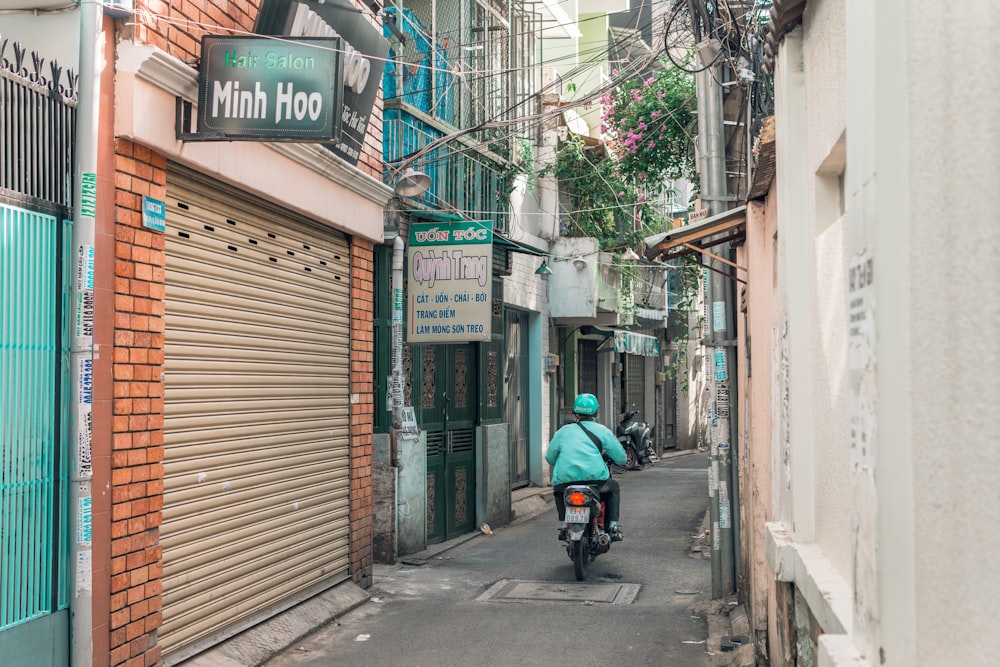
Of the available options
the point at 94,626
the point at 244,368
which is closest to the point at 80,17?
the point at 244,368

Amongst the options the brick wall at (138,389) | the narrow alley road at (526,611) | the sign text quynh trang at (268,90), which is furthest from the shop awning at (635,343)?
the brick wall at (138,389)

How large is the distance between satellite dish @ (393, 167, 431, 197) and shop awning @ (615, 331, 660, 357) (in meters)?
12.8

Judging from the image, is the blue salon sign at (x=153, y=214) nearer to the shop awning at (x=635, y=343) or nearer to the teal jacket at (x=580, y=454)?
the teal jacket at (x=580, y=454)

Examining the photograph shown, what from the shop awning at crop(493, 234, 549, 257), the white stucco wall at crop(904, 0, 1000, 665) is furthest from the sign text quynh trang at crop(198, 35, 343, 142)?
the shop awning at crop(493, 234, 549, 257)

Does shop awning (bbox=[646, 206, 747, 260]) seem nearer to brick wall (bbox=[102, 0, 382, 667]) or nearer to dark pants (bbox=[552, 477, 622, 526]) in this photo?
dark pants (bbox=[552, 477, 622, 526])

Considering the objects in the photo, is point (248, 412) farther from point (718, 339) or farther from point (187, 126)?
point (718, 339)

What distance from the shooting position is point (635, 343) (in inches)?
973

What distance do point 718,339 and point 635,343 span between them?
50.0 ft

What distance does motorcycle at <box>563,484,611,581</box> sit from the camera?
10586mm

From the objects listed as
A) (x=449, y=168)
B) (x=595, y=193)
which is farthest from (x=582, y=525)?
(x=595, y=193)

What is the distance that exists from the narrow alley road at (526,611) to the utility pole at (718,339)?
0.64 m

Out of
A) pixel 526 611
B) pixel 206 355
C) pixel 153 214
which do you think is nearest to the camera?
pixel 153 214

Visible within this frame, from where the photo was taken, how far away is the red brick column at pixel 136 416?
235 inches

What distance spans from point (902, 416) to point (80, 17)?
492cm
